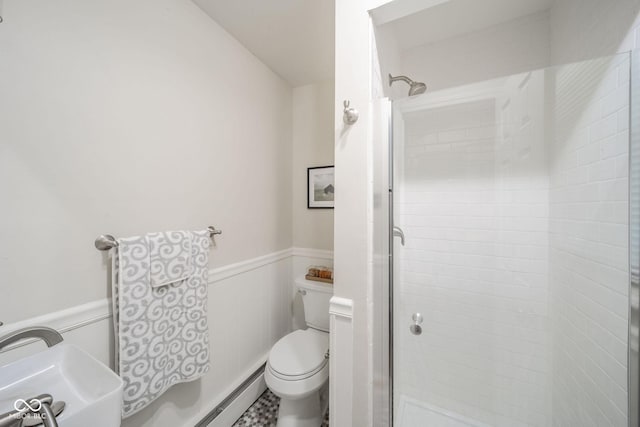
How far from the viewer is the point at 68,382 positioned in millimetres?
637

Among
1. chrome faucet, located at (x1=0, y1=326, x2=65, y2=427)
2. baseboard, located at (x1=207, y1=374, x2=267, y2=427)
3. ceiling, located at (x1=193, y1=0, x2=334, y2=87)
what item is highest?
ceiling, located at (x1=193, y1=0, x2=334, y2=87)

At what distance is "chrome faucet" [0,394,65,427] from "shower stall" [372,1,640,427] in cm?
100

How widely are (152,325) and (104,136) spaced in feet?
2.54

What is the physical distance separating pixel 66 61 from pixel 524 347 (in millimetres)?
2341

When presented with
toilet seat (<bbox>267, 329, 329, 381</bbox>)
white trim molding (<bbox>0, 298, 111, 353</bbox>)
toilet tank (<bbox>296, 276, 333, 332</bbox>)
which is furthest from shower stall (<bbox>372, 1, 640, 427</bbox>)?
white trim molding (<bbox>0, 298, 111, 353</bbox>)

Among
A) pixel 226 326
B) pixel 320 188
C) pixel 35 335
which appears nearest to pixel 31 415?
pixel 35 335

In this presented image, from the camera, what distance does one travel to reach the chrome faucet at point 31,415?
433mm

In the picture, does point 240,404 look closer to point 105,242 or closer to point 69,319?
point 69,319

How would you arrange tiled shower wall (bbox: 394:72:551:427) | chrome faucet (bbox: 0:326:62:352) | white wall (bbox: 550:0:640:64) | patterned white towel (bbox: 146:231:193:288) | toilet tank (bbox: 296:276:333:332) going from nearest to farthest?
chrome faucet (bbox: 0:326:62:352) → white wall (bbox: 550:0:640:64) → patterned white towel (bbox: 146:231:193:288) → tiled shower wall (bbox: 394:72:551:427) → toilet tank (bbox: 296:276:333:332)

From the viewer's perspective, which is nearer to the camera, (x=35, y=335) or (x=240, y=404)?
(x=35, y=335)

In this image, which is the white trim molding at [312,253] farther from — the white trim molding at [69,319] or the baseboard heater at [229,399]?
the white trim molding at [69,319]

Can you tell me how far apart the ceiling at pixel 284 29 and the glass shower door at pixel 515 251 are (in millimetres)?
713

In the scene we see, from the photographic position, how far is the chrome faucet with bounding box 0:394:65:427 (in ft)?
1.42

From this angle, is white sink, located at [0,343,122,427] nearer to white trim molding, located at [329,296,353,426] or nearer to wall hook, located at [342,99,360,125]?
white trim molding, located at [329,296,353,426]
